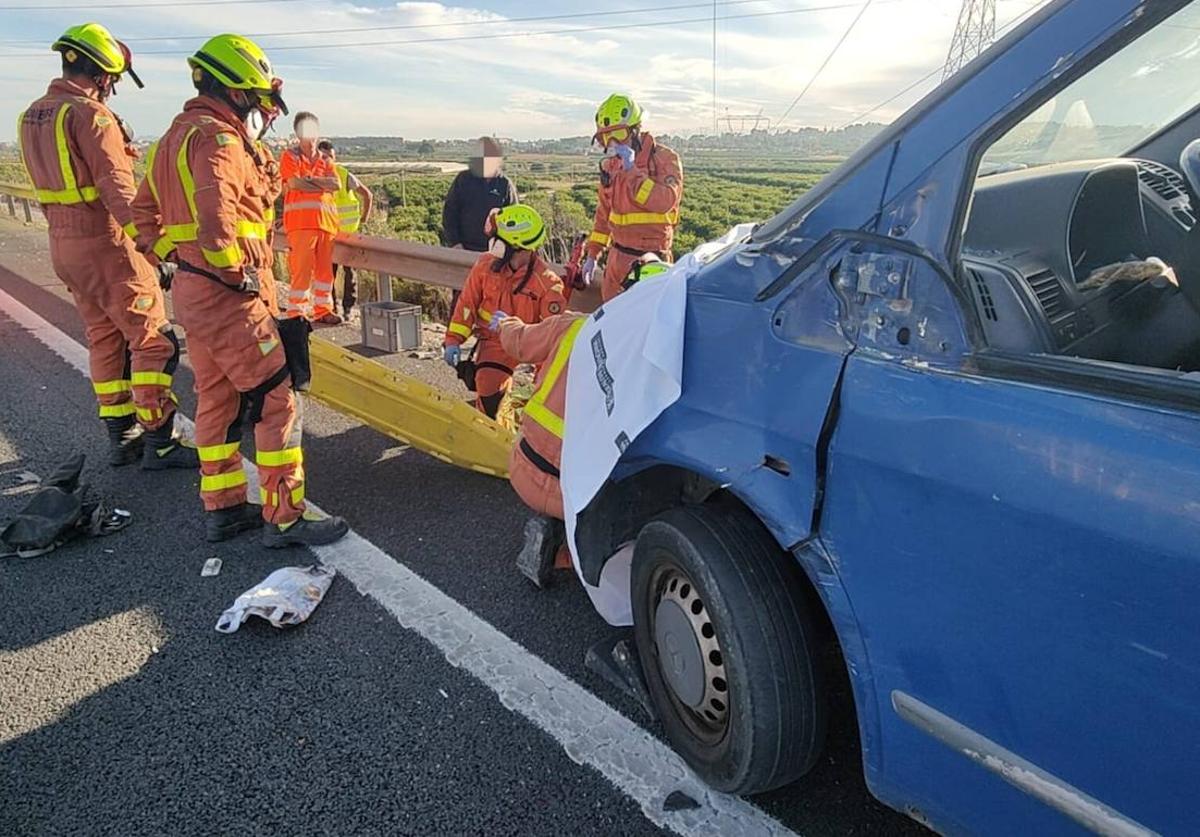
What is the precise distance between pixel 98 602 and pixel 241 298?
4.55ft

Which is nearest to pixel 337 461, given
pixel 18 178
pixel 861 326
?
pixel 861 326

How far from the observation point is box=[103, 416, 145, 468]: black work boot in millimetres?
4508

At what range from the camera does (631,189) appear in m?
6.27

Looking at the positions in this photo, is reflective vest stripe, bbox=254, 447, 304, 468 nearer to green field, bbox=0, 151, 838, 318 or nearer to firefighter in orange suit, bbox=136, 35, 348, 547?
firefighter in orange suit, bbox=136, 35, 348, 547

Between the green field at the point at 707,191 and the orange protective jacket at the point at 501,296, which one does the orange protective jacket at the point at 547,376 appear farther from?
the orange protective jacket at the point at 501,296

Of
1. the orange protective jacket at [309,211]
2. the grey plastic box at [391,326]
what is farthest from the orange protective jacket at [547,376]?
the orange protective jacket at [309,211]

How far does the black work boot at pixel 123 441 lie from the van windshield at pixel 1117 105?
463cm

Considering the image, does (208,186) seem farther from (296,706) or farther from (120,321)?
(296,706)

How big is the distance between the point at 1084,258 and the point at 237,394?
344 centimetres

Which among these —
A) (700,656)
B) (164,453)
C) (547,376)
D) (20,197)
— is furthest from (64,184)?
(20,197)

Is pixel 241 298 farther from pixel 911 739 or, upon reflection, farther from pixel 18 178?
pixel 18 178

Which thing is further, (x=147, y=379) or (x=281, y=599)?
(x=147, y=379)

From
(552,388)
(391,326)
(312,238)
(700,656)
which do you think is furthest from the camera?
(312,238)

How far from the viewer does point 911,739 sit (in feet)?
5.24
